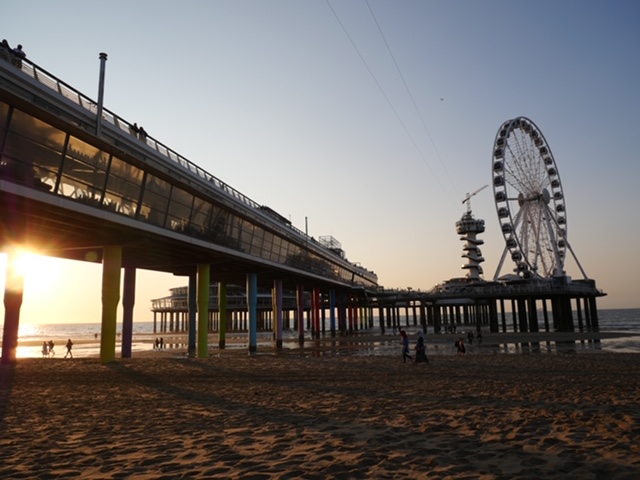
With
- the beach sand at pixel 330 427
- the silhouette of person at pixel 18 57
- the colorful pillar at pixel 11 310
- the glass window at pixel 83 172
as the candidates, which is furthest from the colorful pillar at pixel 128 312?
the silhouette of person at pixel 18 57

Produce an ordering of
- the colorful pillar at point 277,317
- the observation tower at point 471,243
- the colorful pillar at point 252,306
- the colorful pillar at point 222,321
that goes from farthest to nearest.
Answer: the observation tower at point 471,243
the colorful pillar at point 277,317
the colorful pillar at point 222,321
the colorful pillar at point 252,306

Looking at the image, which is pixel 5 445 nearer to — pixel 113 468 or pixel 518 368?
pixel 113 468

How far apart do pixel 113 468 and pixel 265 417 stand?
3.73 meters

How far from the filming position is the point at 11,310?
24.2 meters

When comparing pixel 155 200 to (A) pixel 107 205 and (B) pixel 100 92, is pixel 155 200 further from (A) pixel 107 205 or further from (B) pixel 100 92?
(B) pixel 100 92

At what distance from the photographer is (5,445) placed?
24.8 feet

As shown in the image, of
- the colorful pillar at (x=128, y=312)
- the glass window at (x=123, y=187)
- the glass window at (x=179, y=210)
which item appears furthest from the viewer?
the colorful pillar at (x=128, y=312)

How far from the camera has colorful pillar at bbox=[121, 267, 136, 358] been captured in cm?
2820

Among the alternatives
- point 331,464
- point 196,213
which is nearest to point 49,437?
point 331,464

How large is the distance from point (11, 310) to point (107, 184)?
37.6 ft

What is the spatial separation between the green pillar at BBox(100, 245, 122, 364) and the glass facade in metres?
3.13

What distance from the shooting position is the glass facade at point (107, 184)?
14.3 meters

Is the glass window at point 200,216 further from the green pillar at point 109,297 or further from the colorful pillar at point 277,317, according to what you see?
the colorful pillar at point 277,317

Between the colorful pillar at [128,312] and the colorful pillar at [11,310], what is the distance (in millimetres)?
5610
